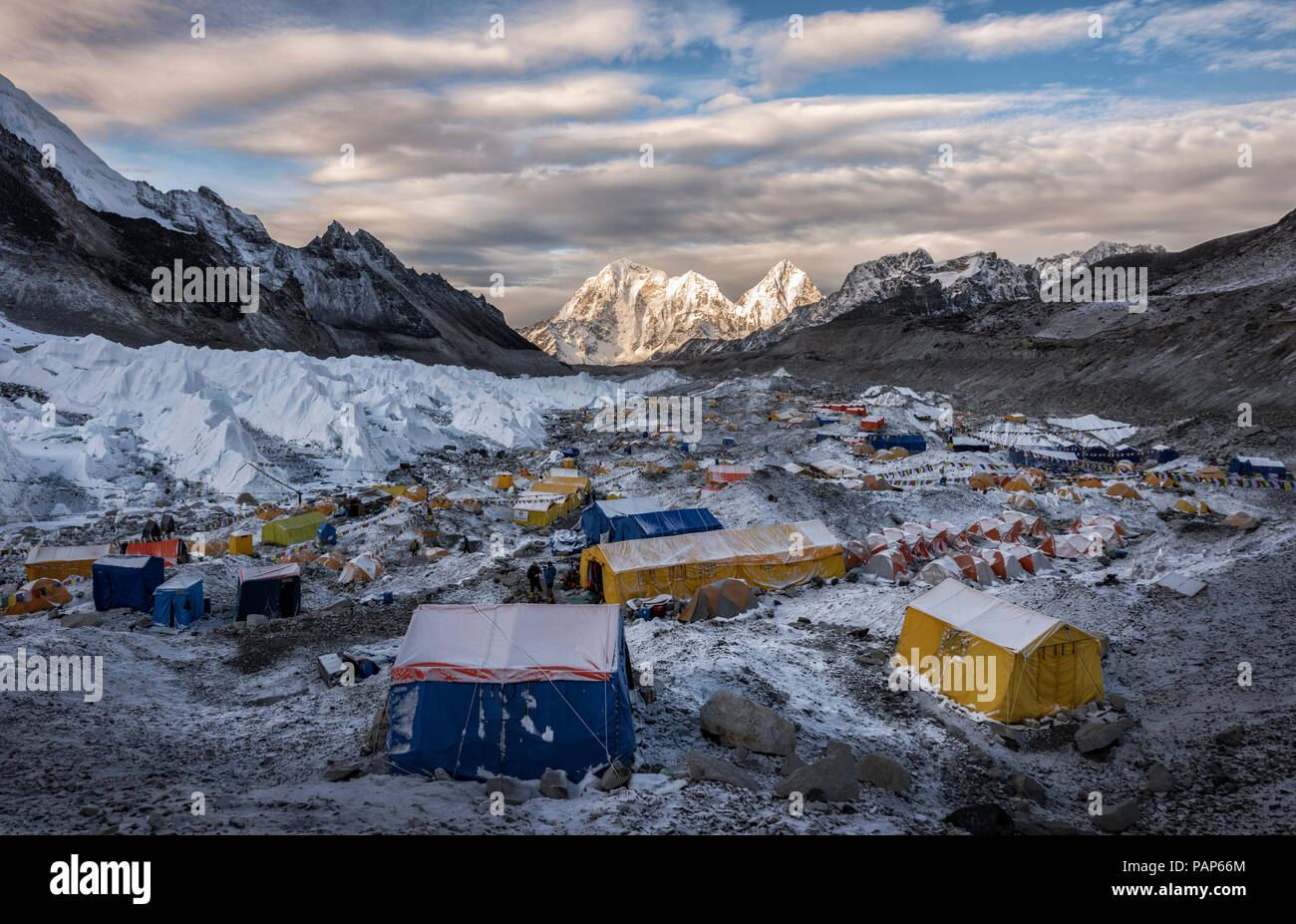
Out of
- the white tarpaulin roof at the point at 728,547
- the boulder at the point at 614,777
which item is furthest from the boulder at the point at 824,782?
the white tarpaulin roof at the point at 728,547

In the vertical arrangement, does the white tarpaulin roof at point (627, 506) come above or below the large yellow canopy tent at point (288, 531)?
above

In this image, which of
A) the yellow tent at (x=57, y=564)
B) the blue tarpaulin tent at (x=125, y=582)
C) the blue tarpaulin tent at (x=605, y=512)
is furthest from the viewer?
the blue tarpaulin tent at (x=605, y=512)

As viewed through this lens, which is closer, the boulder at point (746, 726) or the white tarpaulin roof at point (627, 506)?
the boulder at point (746, 726)

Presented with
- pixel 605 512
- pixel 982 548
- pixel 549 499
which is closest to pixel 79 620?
pixel 605 512

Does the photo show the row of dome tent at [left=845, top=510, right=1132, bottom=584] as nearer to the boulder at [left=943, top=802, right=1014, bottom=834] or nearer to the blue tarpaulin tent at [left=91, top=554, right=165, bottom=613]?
the boulder at [left=943, top=802, right=1014, bottom=834]

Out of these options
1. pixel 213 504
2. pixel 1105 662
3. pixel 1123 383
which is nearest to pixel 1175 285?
pixel 1123 383

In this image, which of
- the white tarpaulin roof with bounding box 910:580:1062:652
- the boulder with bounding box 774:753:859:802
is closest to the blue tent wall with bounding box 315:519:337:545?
the white tarpaulin roof with bounding box 910:580:1062:652

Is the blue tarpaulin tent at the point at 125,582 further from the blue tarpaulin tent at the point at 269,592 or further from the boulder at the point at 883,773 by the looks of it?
the boulder at the point at 883,773

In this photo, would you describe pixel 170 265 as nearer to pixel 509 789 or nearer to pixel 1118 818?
pixel 509 789
